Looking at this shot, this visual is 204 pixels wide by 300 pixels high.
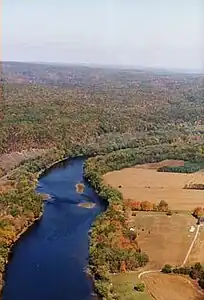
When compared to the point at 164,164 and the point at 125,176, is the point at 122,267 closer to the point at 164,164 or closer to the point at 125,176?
the point at 125,176

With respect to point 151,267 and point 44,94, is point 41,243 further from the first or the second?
point 44,94

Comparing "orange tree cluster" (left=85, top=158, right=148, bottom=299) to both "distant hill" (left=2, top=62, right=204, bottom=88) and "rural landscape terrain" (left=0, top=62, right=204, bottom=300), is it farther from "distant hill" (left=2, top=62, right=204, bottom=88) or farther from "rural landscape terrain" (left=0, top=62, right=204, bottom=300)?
"distant hill" (left=2, top=62, right=204, bottom=88)

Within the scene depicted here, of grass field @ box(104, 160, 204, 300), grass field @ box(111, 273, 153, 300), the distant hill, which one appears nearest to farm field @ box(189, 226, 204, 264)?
grass field @ box(104, 160, 204, 300)

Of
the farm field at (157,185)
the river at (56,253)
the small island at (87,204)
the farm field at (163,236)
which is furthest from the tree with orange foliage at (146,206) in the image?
the small island at (87,204)

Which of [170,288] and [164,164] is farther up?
[164,164]

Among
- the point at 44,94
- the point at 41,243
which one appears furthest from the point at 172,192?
the point at 44,94

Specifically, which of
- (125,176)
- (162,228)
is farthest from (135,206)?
(125,176)
